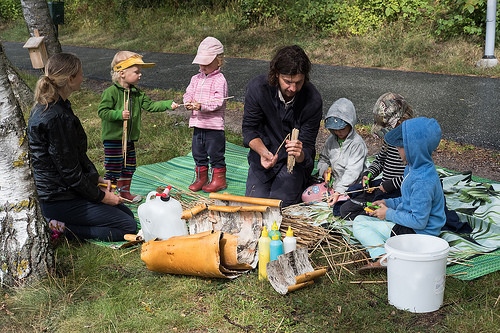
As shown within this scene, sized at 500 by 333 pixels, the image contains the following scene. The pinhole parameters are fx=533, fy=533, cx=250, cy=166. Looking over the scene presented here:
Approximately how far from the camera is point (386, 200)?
12.8ft

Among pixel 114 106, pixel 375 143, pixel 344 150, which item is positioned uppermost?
pixel 114 106

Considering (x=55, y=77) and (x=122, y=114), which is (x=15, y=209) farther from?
(x=122, y=114)

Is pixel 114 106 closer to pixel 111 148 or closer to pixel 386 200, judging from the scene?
pixel 111 148

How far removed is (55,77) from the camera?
3.98m

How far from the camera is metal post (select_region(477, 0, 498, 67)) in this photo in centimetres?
921

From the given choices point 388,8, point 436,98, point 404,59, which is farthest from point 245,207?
point 388,8

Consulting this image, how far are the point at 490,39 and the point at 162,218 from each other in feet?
25.4

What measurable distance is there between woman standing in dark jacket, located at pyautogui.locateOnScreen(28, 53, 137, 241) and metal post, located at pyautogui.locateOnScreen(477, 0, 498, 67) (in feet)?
25.2

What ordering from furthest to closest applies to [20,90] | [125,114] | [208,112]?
[20,90] → [208,112] → [125,114]

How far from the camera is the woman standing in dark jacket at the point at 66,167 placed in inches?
152

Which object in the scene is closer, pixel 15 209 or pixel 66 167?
pixel 15 209

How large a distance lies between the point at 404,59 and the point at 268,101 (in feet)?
22.9

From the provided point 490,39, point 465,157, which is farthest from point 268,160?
point 490,39

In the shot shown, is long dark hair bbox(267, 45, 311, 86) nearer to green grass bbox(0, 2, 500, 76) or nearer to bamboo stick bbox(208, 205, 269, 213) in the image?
bamboo stick bbox(208, 205, 269, 213)
